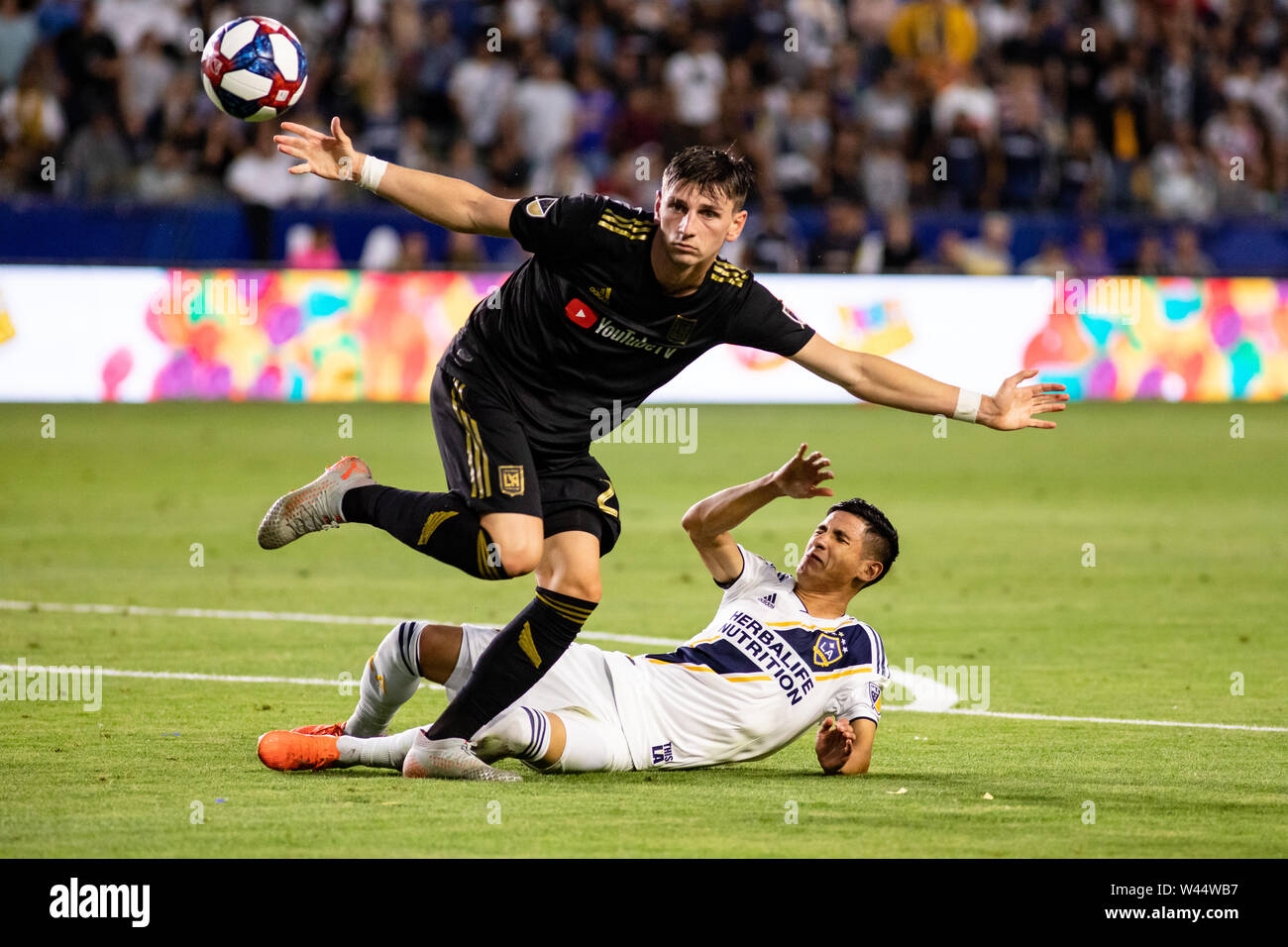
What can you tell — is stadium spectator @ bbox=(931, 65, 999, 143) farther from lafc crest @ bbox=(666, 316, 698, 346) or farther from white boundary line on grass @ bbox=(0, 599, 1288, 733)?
lafc crest @ bbox=(666, 316, 698, 346)

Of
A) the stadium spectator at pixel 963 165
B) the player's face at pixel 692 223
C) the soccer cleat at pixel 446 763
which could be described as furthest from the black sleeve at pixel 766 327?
the stadium spectator at pixel 963 165

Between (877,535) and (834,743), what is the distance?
804mm

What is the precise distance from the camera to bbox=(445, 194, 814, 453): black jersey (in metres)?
6.48

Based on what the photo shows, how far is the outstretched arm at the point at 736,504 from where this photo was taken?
6875 millimetres

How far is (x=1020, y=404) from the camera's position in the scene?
6676mm

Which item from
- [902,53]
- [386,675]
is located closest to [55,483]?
[386,675]

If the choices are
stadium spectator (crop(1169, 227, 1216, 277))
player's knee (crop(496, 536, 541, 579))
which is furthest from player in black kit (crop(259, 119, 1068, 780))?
stadium spectator (crop(1169, 227, 1216, 277))

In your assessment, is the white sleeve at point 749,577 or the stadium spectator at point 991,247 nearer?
the white sleeve at point 749,577

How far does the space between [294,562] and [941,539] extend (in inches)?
186

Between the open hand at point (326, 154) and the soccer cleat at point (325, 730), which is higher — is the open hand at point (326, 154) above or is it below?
above

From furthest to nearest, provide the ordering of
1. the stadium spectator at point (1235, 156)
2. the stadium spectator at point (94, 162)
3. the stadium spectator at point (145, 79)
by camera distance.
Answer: the stadium spectator at point (1235, 156) < the stadium spectator at point (145, 79) < the stadium spectator at point (94, 162)

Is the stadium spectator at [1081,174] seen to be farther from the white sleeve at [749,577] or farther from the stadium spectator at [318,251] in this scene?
the white sleeve at [749,577]

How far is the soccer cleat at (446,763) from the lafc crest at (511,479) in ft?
2.86
